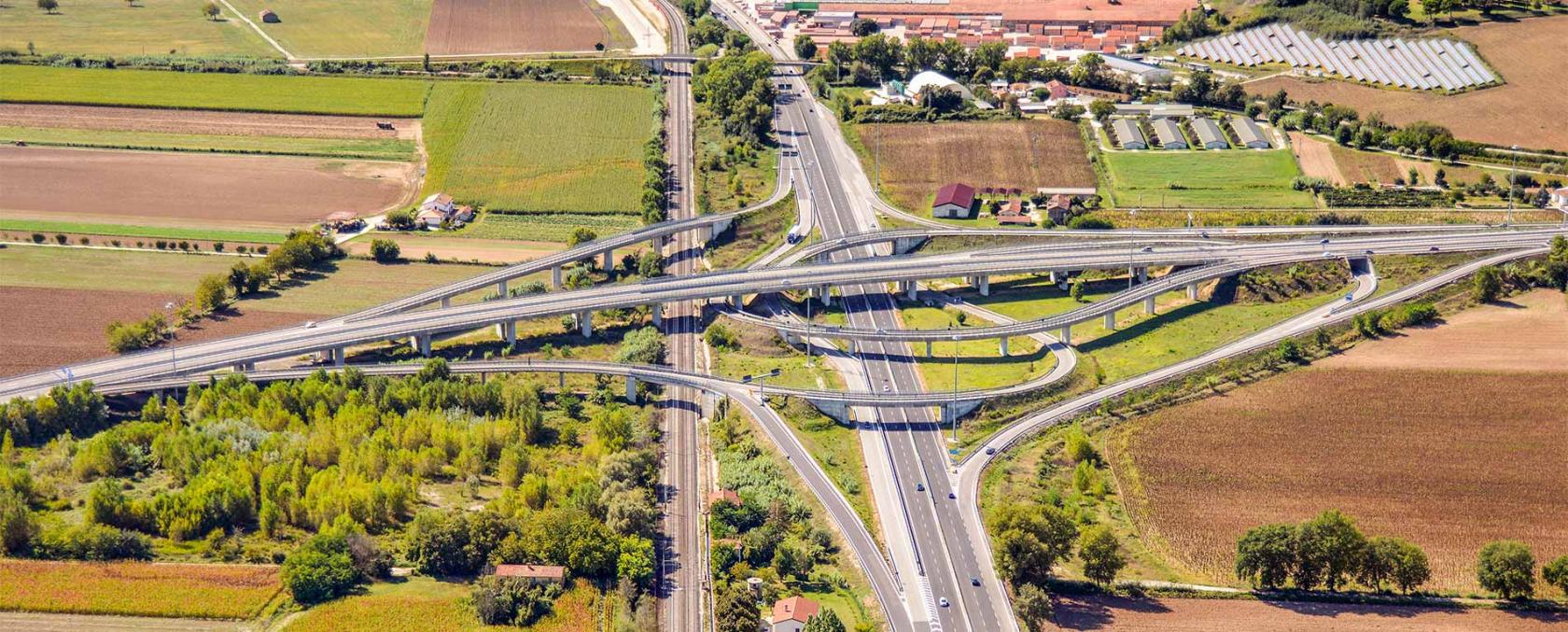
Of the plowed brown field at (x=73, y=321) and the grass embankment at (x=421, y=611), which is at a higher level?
the plowed brown field at (x=73, y=321)

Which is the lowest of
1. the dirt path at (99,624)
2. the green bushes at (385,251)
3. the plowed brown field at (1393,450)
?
the dirt path at (99,624)

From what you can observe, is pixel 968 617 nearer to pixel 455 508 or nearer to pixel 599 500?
pixel 599 500

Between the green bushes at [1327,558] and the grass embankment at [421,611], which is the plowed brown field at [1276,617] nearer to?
the green bushes at [1327,558]

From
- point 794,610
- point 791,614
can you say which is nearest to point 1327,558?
point 794,610

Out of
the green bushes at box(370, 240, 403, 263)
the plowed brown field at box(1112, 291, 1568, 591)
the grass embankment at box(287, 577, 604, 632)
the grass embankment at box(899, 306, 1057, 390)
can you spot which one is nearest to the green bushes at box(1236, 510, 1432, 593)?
the plowed brown field at box(1112, 291, 1568, 591)

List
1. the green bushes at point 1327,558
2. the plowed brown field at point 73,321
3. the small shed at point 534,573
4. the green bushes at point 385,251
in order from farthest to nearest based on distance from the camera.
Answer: the green bushes at point 385,251 < the plowed brown field at point 73,321 < the small shed at point 534,573 < the green bushes at point 1327,558

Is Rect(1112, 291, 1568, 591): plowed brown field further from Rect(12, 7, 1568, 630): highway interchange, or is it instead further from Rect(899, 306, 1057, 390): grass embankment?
Rect(899, 306, 1057, 390): grass embankment

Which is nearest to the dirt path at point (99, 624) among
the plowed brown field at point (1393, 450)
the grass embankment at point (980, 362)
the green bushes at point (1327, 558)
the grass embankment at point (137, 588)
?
the grass embankment at point (137, 588)

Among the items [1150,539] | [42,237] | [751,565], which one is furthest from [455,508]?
[42,237]

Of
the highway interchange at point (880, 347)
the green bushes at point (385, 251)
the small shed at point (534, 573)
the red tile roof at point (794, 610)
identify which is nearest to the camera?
the red tile roof at point (794, 610)
